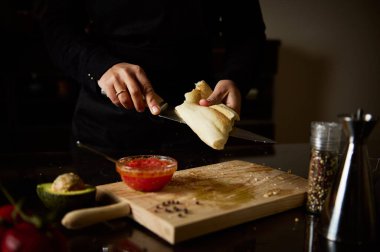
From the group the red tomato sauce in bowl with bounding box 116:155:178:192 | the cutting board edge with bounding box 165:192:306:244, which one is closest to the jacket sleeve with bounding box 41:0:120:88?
the red tomato sauce in bowl with bounding box 116:155:178:192

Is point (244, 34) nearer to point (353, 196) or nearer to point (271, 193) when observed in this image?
point (271, 193)

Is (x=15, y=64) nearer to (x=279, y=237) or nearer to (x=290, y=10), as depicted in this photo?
(x=290, y=10)

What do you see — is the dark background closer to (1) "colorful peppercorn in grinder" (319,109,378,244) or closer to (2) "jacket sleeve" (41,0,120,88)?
(2) "jacket sleeve" (41,0,120,88)

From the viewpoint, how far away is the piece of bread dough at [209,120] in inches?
42.2

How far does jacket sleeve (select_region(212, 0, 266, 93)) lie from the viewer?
1.64 m

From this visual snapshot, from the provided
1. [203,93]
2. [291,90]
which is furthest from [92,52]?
[291,90]

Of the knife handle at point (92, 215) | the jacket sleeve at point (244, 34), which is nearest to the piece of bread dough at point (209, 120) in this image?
the knife handle at point (92, 215)

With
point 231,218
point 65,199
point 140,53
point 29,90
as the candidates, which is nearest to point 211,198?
point 231,218

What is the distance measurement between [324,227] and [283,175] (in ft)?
1.19

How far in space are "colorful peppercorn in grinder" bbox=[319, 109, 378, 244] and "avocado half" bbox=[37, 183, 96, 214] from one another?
48 centimetres

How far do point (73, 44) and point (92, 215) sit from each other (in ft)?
2.78

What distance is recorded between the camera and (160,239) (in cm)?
82

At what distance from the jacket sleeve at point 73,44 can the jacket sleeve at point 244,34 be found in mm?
477

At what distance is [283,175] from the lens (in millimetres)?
1175
